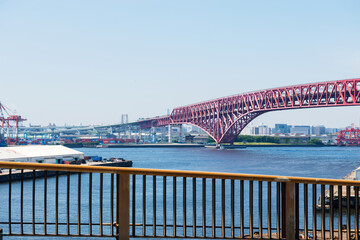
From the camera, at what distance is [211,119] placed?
5069 inches

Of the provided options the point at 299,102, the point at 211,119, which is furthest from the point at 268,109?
the point at 211,119

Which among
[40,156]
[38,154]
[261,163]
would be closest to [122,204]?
[40,156]

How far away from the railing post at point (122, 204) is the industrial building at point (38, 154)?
51.6 metres

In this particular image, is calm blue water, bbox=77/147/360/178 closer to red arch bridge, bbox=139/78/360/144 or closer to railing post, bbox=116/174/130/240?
red arch bridge, bbox=139/78/360/144

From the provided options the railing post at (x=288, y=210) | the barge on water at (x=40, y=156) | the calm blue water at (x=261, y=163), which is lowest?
the calm blue water at (x=261, y=163)

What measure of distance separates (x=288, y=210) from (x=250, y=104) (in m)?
107

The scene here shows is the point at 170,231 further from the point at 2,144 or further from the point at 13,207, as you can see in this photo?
the point at 2,144

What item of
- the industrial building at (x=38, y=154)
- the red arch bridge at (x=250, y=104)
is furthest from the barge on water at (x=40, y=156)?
the red arch bridge at (x=250, y=104)

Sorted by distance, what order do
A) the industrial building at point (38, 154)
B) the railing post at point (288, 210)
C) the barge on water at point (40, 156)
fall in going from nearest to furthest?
the railing post at point (288, 210), the barge on water at point (40, 156), the industrial building at point (38, 154)

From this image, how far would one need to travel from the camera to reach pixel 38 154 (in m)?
61.4

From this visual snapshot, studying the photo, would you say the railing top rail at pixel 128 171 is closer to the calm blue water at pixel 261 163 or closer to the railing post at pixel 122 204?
the railing post at pixel 122 204

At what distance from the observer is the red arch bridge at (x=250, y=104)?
87.9 meters

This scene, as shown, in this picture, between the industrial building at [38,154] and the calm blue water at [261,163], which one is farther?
the calm blue water at [261,163]

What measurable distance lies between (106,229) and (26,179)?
3031 centimetres
